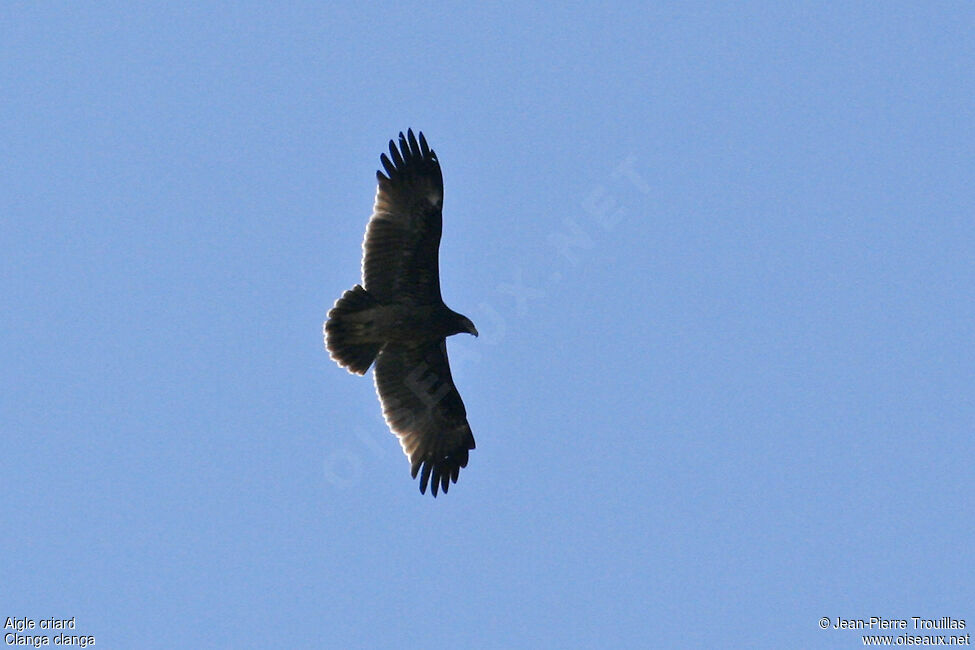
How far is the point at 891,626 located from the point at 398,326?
23.6ft

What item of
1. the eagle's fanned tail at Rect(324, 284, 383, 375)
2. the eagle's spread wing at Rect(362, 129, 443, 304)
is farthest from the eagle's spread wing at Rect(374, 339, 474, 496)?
the eagle's spread wing at Rect(362, 129, 443, 304)

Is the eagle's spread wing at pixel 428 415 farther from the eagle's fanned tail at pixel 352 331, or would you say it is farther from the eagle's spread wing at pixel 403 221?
the eagle's spread wing at pixel 403 221

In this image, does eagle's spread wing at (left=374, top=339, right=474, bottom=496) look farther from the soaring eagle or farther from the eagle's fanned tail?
the eagle's fanned tail

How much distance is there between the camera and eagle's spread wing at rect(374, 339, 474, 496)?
17234mm

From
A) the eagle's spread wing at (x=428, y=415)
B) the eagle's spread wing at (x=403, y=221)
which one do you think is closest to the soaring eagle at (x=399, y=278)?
the eagle's spread wing at (x=403, y=221)

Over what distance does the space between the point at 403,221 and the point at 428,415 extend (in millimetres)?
2768

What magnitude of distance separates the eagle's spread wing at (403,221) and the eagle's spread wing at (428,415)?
133 centimetres

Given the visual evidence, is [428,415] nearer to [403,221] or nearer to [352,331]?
[352,331]

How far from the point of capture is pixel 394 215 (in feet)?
53.4

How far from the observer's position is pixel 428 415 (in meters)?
17.4

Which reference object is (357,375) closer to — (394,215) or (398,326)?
(398,326)

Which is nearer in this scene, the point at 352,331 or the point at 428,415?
the point at 352,331

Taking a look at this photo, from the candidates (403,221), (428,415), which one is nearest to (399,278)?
(403,221)

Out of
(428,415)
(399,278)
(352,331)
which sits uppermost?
(399,278)
